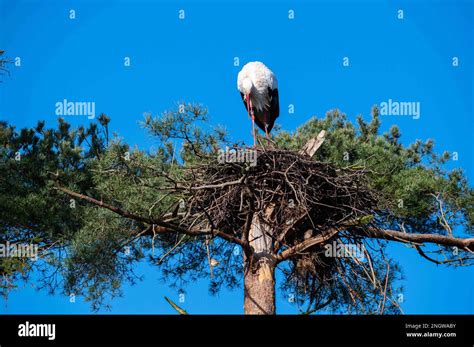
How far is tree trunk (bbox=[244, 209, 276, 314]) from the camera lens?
6.96 meters

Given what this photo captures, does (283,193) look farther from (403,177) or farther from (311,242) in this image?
(403,177)

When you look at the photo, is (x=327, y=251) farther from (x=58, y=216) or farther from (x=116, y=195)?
(x=58, y=216)

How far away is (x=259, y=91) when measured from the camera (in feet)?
33.1

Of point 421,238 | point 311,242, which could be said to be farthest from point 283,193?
point 421,238

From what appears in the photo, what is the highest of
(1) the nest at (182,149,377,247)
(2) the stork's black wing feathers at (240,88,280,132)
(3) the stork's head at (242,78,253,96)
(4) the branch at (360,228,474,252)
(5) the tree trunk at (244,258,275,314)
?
(3) the stork's head at (242,78,253,96)

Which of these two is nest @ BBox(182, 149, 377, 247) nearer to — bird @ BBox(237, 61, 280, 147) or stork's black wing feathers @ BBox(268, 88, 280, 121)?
bird @ BBox(237, 61, 280, 147)

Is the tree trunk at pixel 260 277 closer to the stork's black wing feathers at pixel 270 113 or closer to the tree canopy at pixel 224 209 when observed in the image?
the tree canopy at pixel 224 209

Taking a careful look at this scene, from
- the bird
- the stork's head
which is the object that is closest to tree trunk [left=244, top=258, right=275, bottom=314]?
the bird

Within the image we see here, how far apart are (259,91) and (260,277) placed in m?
3.75

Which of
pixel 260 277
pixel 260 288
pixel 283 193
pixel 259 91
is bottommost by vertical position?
pixel 260 288

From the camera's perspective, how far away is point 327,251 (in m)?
7.21

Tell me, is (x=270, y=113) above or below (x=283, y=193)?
above

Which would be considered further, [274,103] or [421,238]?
[274,103]

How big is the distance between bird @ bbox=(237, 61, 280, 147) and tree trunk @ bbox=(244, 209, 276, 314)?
10.1 feet
